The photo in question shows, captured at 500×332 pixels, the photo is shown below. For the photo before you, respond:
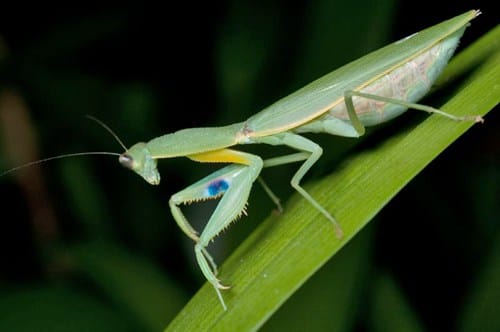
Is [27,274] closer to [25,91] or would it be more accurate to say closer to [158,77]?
[25,91]

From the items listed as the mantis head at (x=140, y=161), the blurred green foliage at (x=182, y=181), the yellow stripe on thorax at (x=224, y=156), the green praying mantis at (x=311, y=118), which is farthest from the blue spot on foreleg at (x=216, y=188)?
the blurred green foliage at (x=182, y=181)

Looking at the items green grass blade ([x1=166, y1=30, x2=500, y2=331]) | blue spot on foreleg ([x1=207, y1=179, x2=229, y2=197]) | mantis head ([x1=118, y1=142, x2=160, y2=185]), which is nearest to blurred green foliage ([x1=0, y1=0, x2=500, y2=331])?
green grass blade ([x1=166, y1=30, x2=500, y2=331])

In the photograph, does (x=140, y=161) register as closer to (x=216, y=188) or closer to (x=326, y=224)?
(x=216, y=188)

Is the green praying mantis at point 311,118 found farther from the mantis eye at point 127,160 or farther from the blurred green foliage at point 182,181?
the blurred green foliage at point 182,181

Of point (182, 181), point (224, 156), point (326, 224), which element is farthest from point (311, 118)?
point (182, 181)

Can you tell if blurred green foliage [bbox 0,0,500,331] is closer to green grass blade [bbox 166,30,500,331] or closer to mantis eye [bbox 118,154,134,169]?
green grass blade [bbox 166,30,500,331]
